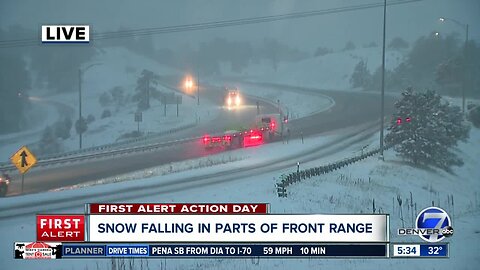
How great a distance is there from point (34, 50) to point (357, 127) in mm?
143807

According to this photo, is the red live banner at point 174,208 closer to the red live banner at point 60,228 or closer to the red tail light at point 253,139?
the red live banner at point 60,228

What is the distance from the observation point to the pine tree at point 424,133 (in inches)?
1460

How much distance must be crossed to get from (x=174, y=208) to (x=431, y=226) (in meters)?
7.60

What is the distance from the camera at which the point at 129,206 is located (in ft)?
50.5

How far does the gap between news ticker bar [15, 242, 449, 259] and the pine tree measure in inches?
900

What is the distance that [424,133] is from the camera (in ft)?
121

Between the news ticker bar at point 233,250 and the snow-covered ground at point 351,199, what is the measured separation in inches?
49.1

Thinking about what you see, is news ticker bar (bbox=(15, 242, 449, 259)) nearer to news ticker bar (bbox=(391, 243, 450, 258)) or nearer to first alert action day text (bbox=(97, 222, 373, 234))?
news ticker bar (bbox=(391, 243, 450, 258))

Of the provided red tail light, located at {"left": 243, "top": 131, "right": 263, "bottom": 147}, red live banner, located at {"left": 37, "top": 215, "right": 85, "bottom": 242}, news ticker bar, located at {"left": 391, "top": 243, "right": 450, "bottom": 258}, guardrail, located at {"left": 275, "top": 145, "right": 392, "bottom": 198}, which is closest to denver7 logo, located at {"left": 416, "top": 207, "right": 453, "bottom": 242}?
news ticker bar, located at {"left": 391, "top": 243, "right": 450, "bottom": 258}

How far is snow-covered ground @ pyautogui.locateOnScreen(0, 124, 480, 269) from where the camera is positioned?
17.8 meters

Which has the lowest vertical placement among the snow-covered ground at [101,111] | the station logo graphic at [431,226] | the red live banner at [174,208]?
the station logo graphic at [431,226]

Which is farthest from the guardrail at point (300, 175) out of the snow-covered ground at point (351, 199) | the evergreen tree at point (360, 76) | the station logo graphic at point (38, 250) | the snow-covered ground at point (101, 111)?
the evergreen tree at point (360, 76)

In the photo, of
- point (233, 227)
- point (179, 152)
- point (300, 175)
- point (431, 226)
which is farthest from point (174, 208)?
point (179, 152)

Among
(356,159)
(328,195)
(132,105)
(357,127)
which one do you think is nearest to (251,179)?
(328,195)
